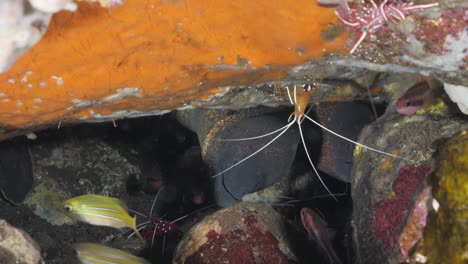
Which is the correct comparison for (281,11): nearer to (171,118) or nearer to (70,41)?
(70,41)

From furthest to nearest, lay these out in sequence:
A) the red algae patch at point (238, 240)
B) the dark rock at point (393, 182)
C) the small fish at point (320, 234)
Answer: the small fish at point (320, 234) < the red algae patch at point (238, 240) < the dark rock at point (393, 182)

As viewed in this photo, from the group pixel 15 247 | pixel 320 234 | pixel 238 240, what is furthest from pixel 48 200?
pixel 320 234

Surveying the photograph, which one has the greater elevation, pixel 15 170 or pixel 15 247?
pixel 15 247

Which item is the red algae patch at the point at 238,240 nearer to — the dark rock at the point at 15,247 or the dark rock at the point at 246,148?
the dark rock at the point at 246,148

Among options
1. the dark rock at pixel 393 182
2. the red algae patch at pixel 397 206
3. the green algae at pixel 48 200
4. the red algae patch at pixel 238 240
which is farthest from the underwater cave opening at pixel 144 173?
the red algae patch at pixel 397 206

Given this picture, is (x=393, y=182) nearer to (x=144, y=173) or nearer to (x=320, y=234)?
(x=320, y=234)

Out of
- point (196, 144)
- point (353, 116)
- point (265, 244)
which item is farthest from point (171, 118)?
point (265, 244)

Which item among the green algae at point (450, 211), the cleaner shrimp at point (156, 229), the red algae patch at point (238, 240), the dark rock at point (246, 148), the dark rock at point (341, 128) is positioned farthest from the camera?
the cleaner shrimp at point (156, 229)

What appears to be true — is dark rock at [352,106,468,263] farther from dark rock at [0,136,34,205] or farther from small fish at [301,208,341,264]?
dark rock at [0,136,34,205]
